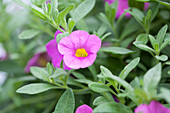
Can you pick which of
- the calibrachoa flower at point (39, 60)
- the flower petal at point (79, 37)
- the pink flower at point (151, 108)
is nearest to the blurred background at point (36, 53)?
the calibrachoa flower at point (39, 60)

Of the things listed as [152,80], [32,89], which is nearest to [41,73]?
[32,89]

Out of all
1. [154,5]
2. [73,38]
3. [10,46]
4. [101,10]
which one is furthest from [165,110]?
[10,46]

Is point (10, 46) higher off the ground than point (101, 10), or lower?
lower

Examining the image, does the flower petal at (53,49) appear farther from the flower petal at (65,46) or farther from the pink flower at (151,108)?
the pink flower at (151,108)

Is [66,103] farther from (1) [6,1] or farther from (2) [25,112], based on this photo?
(1) [6,1]

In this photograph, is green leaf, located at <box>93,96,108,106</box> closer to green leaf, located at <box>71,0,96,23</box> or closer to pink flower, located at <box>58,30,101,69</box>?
pink flower, located at <box>58,30,101,69</box>

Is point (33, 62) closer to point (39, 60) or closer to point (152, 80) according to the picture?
point (39, 60)

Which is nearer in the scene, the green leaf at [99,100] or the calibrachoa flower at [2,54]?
the green leaf at [99,100]

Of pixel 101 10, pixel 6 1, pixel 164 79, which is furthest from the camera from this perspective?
pixel 6 1
